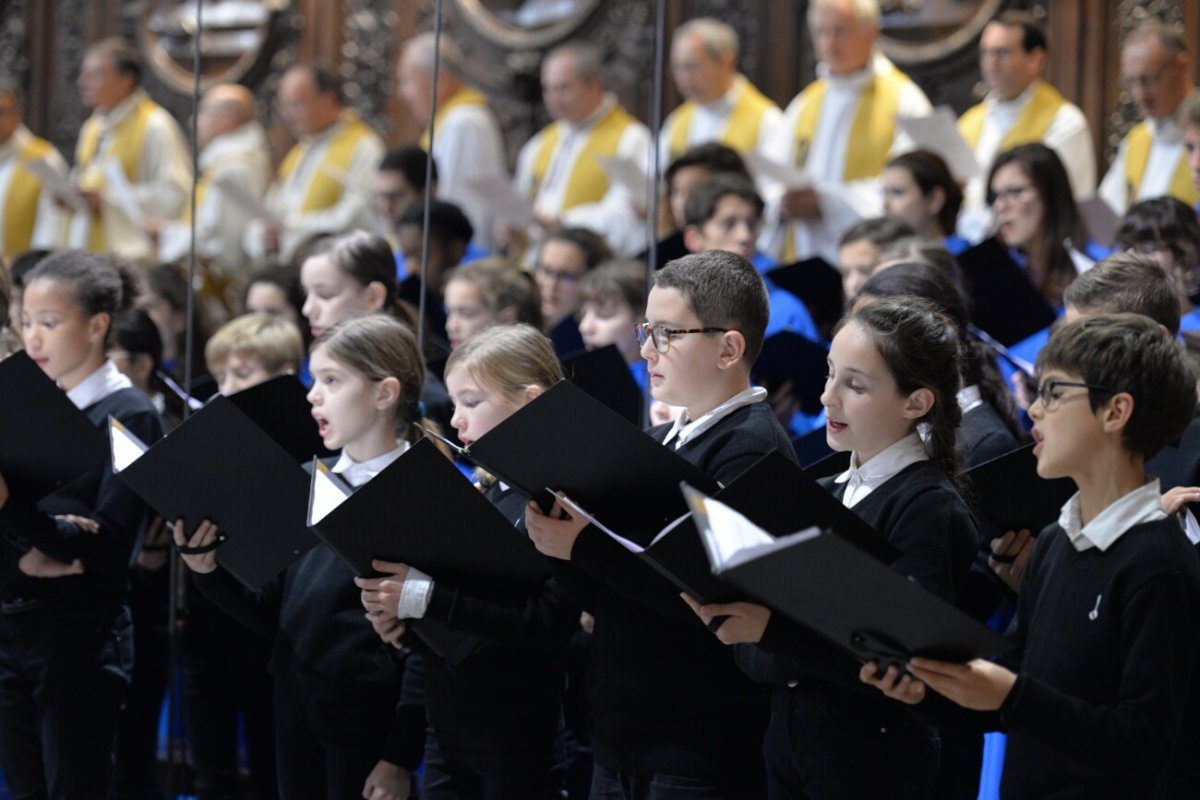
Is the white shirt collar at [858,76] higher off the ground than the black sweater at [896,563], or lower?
higher

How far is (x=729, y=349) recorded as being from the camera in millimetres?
2854

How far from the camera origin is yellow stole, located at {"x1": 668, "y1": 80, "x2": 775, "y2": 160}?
7109mm

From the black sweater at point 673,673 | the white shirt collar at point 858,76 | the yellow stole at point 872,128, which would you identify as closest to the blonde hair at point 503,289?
the black sweater at point 673,673

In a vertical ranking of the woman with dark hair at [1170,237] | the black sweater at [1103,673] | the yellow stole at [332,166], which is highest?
the yellow stole at [332,166]

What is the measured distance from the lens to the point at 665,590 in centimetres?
275

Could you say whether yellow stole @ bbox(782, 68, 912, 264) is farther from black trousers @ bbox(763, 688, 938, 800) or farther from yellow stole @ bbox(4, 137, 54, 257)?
black trousers @ bbox(763, 688, 938, 800)

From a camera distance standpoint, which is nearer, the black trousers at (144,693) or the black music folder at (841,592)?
the black music folder at (841,592)

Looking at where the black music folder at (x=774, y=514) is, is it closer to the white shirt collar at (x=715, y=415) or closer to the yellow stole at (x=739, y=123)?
the white shirt collar at (x=715, y=415)

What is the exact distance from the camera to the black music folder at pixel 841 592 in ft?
6.62

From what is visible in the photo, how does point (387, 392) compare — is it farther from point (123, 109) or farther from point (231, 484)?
point (123, 109)

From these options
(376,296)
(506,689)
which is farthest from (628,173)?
(506,689)

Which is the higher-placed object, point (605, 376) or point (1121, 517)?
point (605, 376)

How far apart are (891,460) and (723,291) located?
1.38 ft

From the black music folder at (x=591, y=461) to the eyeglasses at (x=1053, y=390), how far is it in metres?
0.51
